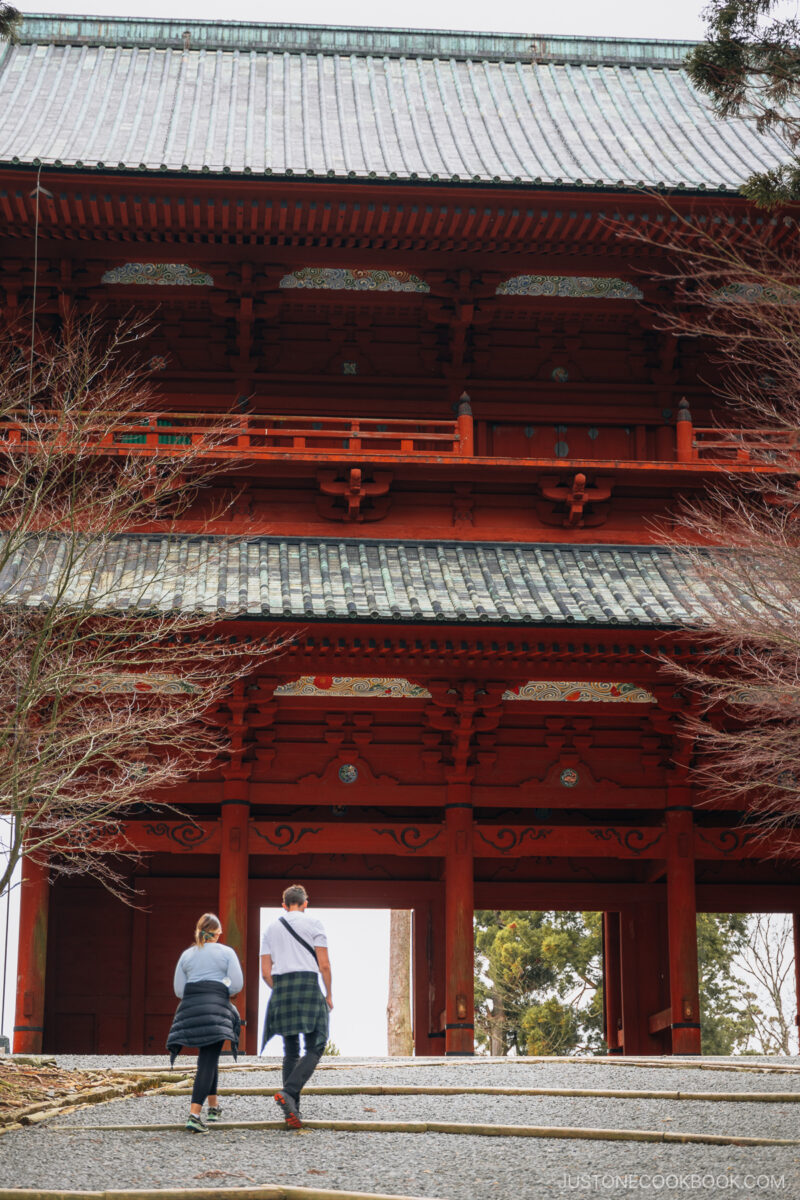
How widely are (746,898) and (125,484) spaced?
986 cm

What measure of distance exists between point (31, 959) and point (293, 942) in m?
7.26

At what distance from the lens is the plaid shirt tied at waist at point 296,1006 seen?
958 cm

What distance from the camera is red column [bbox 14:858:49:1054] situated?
15.8 metres

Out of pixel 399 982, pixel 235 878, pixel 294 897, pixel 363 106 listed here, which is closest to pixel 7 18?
pixel 294 897

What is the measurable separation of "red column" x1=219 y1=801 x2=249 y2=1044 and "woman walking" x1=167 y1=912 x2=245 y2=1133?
6071mm

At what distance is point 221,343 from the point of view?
63.2ft

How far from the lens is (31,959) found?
52.5 feet

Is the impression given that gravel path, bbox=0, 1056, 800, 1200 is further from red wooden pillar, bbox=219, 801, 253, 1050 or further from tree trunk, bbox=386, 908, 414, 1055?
tree trunk, bbox=386, 908, 414, 1055

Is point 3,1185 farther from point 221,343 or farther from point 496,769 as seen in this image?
point 221,343

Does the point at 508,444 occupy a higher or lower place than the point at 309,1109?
higher

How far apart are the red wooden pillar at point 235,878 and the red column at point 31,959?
1.95 meters

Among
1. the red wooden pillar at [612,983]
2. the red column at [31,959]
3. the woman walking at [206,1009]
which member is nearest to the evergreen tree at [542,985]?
the red wooden pillar at [612,983]

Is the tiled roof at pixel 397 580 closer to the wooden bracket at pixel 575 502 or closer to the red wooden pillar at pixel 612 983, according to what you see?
the wooden bracket at pixel 575 502

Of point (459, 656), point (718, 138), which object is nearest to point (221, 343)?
point (459, 656)
